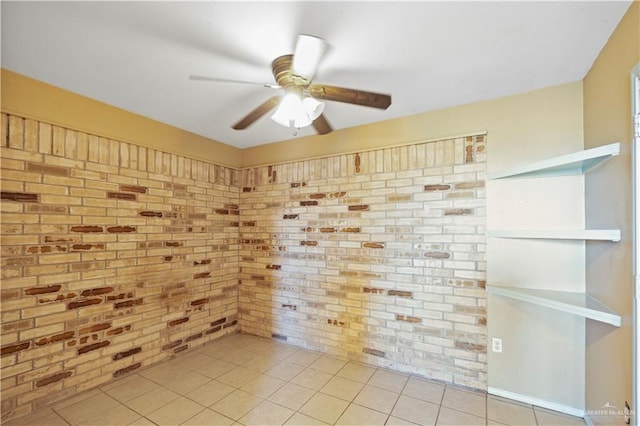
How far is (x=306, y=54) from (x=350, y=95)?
0.35 m

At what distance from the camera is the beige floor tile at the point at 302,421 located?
6.73 feet

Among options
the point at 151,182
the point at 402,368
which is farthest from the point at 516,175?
the point at 151,182

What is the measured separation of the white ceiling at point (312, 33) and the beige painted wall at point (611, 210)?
0.15 m

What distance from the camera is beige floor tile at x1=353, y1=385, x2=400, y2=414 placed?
2256mm

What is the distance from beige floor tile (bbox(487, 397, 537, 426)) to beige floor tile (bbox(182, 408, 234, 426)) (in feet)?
6.29

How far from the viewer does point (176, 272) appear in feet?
10.2

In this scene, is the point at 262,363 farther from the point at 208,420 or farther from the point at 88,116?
the point at 88,116

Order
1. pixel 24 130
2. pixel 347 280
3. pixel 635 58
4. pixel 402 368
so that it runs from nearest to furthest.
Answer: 1. pixel 635 58
2. pixel 24 130
3. pixel 402 368
4. pixel 347 280

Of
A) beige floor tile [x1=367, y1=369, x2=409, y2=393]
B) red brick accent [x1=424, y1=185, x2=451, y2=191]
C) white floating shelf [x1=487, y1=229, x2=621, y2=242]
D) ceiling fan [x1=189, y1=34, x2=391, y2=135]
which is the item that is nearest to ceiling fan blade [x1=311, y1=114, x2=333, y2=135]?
ceiling fan [x1=189, y1=34, x2=391, y2=135]

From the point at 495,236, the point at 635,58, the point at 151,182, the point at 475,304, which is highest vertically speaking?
the point at 635,58

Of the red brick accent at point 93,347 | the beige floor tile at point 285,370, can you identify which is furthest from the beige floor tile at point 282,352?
the red brick accent at point 93,347

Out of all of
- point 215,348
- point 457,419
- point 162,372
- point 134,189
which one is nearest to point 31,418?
point 162,372

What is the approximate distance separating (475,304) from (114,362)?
127 inches

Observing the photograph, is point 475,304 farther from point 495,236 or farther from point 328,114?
point 328,114
